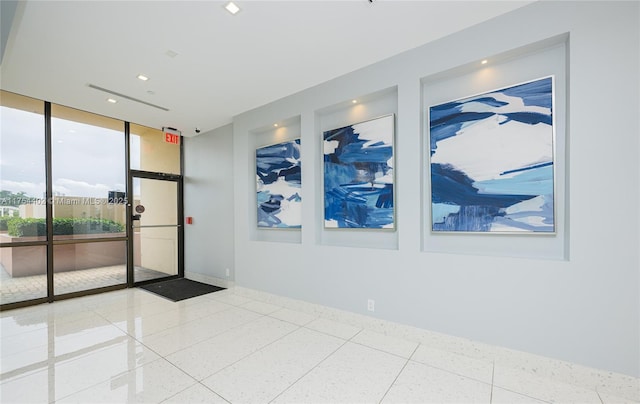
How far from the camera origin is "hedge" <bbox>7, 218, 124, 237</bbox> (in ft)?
13.3

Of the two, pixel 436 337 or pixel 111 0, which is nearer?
pixel 111 0

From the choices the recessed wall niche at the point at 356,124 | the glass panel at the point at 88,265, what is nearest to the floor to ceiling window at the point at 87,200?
the glass panel at the point at 88,265

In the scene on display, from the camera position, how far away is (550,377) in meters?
2.21

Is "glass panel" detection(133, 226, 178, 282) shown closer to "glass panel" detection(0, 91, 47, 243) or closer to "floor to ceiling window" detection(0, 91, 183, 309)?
"floor to ceiling window" detection(0, 91, 183, 309)

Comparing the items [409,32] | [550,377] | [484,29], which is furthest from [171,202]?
[550,377]

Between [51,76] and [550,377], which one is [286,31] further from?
[550,377]

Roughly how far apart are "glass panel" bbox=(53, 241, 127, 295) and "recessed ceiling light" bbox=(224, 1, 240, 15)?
15.8ft

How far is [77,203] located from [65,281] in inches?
52.5

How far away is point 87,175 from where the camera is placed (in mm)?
4754

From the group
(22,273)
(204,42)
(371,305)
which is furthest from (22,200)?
(371,305)

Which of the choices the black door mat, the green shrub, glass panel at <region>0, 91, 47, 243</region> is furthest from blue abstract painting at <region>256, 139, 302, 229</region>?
the green shrub

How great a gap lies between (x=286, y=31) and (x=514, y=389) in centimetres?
373

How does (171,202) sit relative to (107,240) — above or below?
above

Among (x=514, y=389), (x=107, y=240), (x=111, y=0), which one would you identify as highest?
(x=111, y=0)
